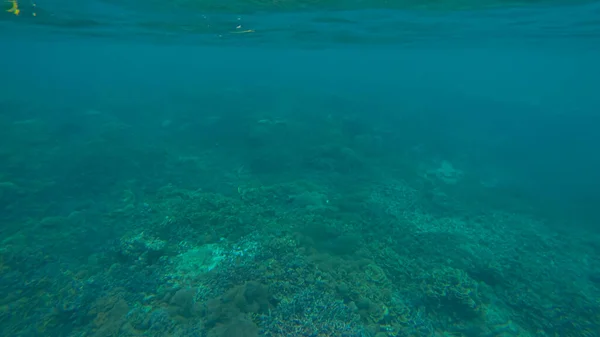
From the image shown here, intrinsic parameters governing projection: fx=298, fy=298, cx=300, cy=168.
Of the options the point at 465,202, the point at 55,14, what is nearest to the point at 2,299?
the point at 465,202

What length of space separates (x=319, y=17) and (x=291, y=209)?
12.2 meters

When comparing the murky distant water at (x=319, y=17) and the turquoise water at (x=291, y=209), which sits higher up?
the murky distant water at (x=319, y=17)

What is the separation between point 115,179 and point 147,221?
494 centimetres

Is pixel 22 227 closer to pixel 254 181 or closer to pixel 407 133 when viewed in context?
pixel 254 181

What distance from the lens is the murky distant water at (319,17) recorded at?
14438 millimetres

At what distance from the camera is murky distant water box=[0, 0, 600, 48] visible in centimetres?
1444

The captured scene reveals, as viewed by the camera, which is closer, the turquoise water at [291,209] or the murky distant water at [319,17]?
the turquoise water at [291,209]

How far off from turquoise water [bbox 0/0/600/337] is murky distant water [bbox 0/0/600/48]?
0.20 metres

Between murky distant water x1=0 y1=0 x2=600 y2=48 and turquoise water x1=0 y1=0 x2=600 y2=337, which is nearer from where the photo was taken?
turquoise water x1=0 y1=0 x2=600 y2=337

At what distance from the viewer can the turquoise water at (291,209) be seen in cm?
680

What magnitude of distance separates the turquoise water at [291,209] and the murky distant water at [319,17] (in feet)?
0.67

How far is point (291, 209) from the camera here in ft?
36.8

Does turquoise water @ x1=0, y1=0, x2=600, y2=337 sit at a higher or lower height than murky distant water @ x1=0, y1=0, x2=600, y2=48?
lower

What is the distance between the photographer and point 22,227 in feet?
32.3
